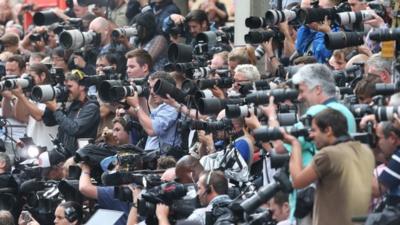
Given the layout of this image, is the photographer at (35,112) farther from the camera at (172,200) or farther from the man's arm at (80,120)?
the camera at (172,200)

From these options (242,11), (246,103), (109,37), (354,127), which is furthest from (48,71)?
(354,127)

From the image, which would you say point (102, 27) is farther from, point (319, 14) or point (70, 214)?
point (319, 14)

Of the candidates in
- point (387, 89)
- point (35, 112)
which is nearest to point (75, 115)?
point (35, 112)

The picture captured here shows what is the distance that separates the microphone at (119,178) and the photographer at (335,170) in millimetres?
3012

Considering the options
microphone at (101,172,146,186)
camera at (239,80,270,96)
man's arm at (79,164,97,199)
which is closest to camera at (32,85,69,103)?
man's arm at (79,164,97,199)

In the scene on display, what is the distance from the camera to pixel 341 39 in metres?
13.1

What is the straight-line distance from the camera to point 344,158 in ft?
36.2

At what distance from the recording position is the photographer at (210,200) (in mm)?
12445

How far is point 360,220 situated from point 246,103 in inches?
91.9

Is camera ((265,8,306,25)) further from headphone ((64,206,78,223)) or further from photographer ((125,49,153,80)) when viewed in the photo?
headphone ((64,206,78,223))

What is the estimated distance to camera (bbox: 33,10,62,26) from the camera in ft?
64.2

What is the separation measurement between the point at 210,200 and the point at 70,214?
232 centimetres

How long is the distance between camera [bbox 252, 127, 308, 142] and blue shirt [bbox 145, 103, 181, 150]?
13.8ft

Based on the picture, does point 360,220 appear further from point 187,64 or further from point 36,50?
point 36,50
